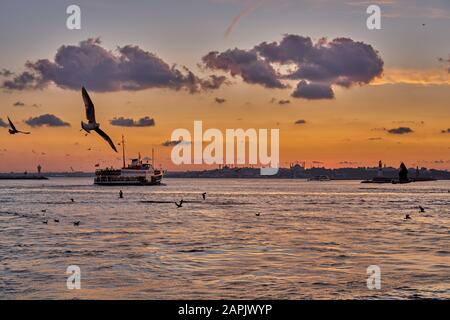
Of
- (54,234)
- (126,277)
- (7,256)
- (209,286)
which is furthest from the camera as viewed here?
(54,234)

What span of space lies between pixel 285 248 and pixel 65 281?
16.2 m

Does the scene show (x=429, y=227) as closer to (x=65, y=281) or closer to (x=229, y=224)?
(x=229, y=224)

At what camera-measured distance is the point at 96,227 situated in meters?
53.1

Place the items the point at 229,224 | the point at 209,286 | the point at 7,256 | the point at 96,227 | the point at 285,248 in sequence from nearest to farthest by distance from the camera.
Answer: the point at 209,286 → the point at 7,256 → the point at 285,248 → the point at 96,227 → the point at 229,224

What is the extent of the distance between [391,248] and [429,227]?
65.5ft

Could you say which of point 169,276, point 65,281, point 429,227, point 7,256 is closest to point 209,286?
point 169,276

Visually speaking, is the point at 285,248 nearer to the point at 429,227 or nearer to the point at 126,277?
the point at 126,277
